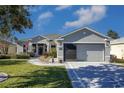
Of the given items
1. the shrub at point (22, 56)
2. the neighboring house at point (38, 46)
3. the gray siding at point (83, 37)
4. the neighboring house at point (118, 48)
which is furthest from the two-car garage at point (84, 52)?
the neighboring house at point (38, 46)

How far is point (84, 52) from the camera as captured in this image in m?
32.6

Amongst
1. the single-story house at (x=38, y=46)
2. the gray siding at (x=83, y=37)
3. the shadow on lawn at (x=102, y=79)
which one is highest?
the gray siding at (x=83, y=37)

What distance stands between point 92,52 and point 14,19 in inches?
686

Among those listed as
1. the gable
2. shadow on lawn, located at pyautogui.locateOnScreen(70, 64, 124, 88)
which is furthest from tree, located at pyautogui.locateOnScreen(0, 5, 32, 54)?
the gable

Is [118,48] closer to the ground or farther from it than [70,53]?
farther from it

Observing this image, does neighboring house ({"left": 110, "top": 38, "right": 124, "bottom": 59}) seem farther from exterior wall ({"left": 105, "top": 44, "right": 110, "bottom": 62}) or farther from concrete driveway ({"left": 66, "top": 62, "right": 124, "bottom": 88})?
concrete driveway ({"left": 66, "top": 62, "right": 124, "bottom": 88})

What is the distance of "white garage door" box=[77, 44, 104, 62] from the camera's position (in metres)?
32.3

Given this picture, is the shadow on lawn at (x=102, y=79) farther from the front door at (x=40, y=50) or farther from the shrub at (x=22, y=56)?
the shrub at (x=22, y=56)

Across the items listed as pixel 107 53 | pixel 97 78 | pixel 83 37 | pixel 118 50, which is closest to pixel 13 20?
pixel 97 78

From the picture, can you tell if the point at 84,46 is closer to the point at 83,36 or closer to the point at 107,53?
the point at 83,36

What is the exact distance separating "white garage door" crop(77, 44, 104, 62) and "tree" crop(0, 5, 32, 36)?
53.0ft

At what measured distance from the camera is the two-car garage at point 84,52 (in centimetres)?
3238

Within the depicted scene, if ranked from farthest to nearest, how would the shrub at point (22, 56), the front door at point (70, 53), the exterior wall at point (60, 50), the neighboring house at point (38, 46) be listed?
the front door at point (70, 53) < the exterior wall at point (60, 50) < the shrub at point (22, 56) < the neighboring house at point (38, 46)
